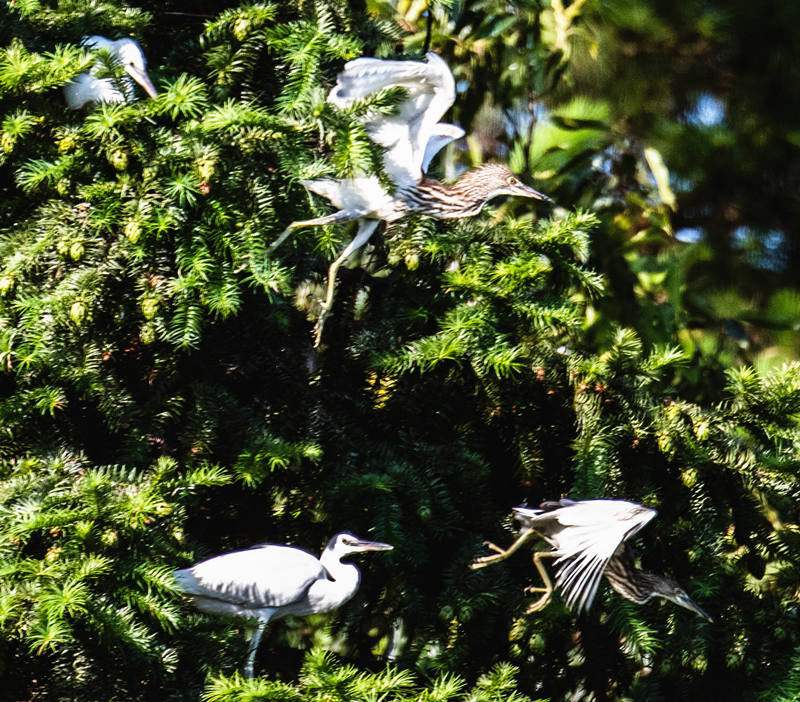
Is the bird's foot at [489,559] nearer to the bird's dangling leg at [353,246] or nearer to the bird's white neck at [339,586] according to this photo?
the bird's white neck at [339,586]

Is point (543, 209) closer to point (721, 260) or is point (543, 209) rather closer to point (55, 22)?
point (721, 260)

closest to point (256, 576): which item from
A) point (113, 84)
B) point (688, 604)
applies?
point (688, 604)

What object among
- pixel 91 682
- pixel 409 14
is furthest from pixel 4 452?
pixel 409 14

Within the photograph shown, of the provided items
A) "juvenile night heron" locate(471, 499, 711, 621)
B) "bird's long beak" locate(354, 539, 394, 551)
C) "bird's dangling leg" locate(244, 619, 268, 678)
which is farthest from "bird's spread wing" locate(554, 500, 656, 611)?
"bird's dangling leg" locate(244, 619, 268, 678)

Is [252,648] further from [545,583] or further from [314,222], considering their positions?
[314,222]

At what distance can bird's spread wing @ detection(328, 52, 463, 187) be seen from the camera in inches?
60.2

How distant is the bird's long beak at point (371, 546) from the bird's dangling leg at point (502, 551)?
17cm

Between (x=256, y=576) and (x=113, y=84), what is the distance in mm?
757

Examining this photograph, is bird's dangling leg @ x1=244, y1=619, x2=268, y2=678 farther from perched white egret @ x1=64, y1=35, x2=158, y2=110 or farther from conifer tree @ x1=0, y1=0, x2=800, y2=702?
perched white egret @ x1=64, y1=35, x2=158, y2=110

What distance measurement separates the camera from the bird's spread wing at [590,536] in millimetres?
1426

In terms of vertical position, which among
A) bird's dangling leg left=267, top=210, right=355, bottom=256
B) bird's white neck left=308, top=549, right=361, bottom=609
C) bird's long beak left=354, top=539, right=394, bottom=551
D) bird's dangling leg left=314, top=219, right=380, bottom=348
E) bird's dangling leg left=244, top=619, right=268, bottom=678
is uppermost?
bird's dangling leg left=267, top=210, right=355, bottom=256

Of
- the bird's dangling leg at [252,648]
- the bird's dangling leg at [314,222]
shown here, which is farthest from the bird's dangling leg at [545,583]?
the bird's dangling leg at [314,222]

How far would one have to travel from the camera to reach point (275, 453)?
144cm

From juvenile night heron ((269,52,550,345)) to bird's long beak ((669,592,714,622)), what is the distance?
66 cm
